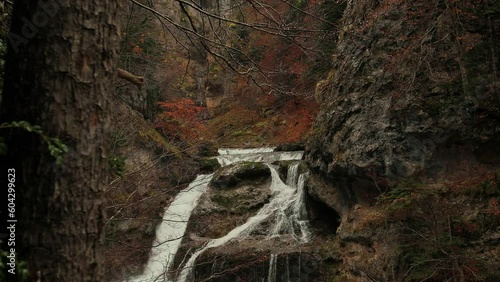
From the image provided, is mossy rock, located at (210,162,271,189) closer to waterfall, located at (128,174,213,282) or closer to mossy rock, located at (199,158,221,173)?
waterfall, located at (128,174,213,282)

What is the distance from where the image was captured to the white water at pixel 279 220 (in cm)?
1138

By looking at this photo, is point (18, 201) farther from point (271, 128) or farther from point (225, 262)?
point (271, 128)

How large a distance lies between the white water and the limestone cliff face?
1966mm

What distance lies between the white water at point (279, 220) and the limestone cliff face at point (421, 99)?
1.97 m

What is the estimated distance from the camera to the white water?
1138 centimetres

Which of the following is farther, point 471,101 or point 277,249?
point 277,249

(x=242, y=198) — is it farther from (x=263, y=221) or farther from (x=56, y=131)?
(x=56, y=131)

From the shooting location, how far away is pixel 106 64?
1691 millimetres

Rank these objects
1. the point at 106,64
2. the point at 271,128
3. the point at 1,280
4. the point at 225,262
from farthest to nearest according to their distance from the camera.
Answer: the point at 271,128
the point at 225,262
the point at 106,64
the point at 1,280

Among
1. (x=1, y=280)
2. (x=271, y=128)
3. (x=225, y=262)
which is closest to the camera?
(x=1, y=280)

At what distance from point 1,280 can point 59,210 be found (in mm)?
325

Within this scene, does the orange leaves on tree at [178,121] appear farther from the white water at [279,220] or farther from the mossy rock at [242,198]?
the white water at [279,220]

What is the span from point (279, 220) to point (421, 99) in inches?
214

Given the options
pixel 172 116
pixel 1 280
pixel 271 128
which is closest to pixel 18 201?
pixel 1 280
